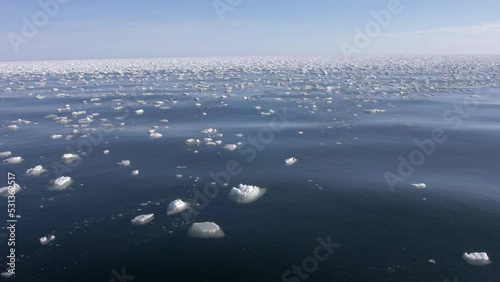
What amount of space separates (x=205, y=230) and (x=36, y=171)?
29.8 ft

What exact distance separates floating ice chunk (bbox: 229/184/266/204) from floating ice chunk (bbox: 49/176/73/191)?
6.56 m

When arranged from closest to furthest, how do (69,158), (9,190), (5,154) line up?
1. (9,190)
2. (69,158)
3. (5,154)

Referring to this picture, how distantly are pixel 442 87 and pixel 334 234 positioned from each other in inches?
1534

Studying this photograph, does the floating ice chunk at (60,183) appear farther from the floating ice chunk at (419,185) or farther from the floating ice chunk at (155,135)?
the floating ice chunk at (419,185)

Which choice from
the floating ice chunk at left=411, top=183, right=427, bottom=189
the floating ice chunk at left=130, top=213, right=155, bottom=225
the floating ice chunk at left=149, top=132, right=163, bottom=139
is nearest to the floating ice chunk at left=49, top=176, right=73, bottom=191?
the floating ice chunk at left=130, top=213, right=155, bottom=225

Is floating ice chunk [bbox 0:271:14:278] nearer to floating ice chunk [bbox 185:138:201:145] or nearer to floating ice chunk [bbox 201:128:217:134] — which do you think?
floating ice chunk [bbox 185:138:201:145]

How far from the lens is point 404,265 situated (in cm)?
909

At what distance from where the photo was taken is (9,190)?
518 inches

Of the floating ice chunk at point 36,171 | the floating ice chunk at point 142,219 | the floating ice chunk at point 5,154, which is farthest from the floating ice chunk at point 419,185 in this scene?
the floating ice chunk at point 5,154

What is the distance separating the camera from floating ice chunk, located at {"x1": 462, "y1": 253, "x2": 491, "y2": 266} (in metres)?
9.05

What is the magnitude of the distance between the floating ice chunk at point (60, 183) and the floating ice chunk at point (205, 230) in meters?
6.25

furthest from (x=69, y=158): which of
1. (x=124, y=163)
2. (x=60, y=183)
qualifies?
(x=60, y=183)

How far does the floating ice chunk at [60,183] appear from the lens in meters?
13.6

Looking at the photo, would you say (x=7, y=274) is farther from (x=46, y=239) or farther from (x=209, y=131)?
(x=209, y=131)
